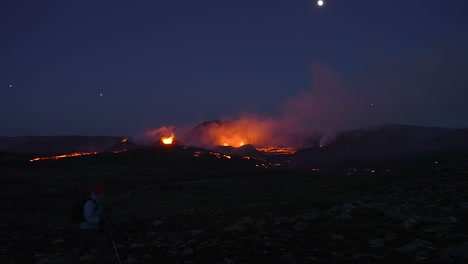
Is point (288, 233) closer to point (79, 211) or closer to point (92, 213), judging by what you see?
point (92, 213)

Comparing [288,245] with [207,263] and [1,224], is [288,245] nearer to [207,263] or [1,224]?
[207,263]

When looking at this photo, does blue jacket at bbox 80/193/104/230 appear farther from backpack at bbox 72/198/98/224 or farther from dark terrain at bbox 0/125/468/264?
dark terrain at bbox 0/125/468/264

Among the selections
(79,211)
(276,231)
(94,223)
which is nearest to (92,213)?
(94,223)

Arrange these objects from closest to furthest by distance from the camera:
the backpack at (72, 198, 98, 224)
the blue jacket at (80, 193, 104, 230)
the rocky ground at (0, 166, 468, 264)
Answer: the blue jacket at (80, 193, 104, 230)
the backpack at (72, 198, 98, 224)
the rocky ground at (0, 166, 468, 264)

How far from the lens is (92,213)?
1091 centimetres

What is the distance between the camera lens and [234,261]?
11.5 metres

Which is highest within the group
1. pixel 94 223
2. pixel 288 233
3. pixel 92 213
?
pixel 92 213

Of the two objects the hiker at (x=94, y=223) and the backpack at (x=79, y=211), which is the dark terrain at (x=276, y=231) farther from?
the backpack at (x=79, y=211)

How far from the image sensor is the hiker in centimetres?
1087

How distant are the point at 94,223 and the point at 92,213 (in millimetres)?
314

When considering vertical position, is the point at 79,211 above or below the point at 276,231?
above

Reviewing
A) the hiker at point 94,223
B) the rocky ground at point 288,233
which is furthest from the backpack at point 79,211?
the rocky ground at point 288,233

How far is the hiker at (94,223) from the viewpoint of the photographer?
10.9 meters

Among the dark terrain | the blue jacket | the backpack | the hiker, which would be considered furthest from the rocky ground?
the backpack
